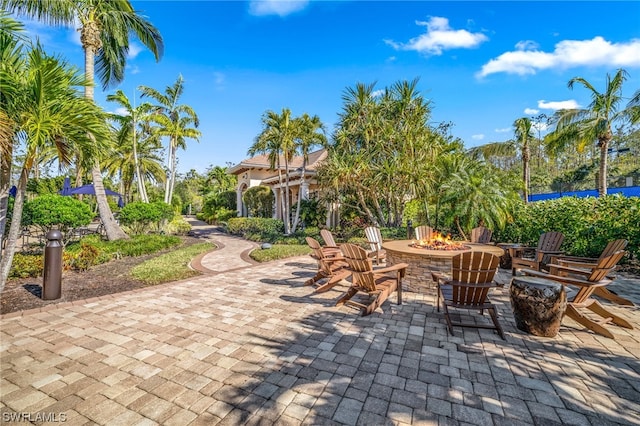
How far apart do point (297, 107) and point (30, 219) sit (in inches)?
477

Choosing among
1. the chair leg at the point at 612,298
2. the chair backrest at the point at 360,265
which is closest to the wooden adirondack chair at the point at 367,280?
the chair backrest at the point at 360,265

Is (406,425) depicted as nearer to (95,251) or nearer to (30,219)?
(95,251)

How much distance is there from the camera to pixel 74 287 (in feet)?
21.2

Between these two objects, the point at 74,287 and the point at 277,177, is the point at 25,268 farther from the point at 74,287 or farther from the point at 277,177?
the point at 277,177

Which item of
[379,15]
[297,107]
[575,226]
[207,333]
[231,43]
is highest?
[231,43]

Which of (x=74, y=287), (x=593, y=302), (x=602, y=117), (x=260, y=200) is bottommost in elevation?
(x=74, y=287)

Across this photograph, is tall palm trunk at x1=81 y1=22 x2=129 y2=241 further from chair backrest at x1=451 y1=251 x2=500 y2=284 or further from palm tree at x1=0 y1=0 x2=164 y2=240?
chair backrest at x1=451 y1=251 x2=500 y2=284

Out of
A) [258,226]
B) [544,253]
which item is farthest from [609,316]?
[258,226]

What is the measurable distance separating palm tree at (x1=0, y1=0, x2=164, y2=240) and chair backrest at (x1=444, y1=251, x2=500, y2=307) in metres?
11.2

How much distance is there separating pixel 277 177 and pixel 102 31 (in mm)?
11375

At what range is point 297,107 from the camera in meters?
15.8

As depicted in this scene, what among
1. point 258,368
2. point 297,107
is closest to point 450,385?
point 258,368

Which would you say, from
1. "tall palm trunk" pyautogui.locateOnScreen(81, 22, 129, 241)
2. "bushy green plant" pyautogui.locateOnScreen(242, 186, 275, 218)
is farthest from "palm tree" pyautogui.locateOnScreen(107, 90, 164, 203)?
"bushy green plant" pyautogui.locateOnScreen(242, 186, 275, 218)

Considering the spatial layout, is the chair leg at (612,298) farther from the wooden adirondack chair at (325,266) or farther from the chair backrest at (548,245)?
the wooden adirondack chair at (325,266)
